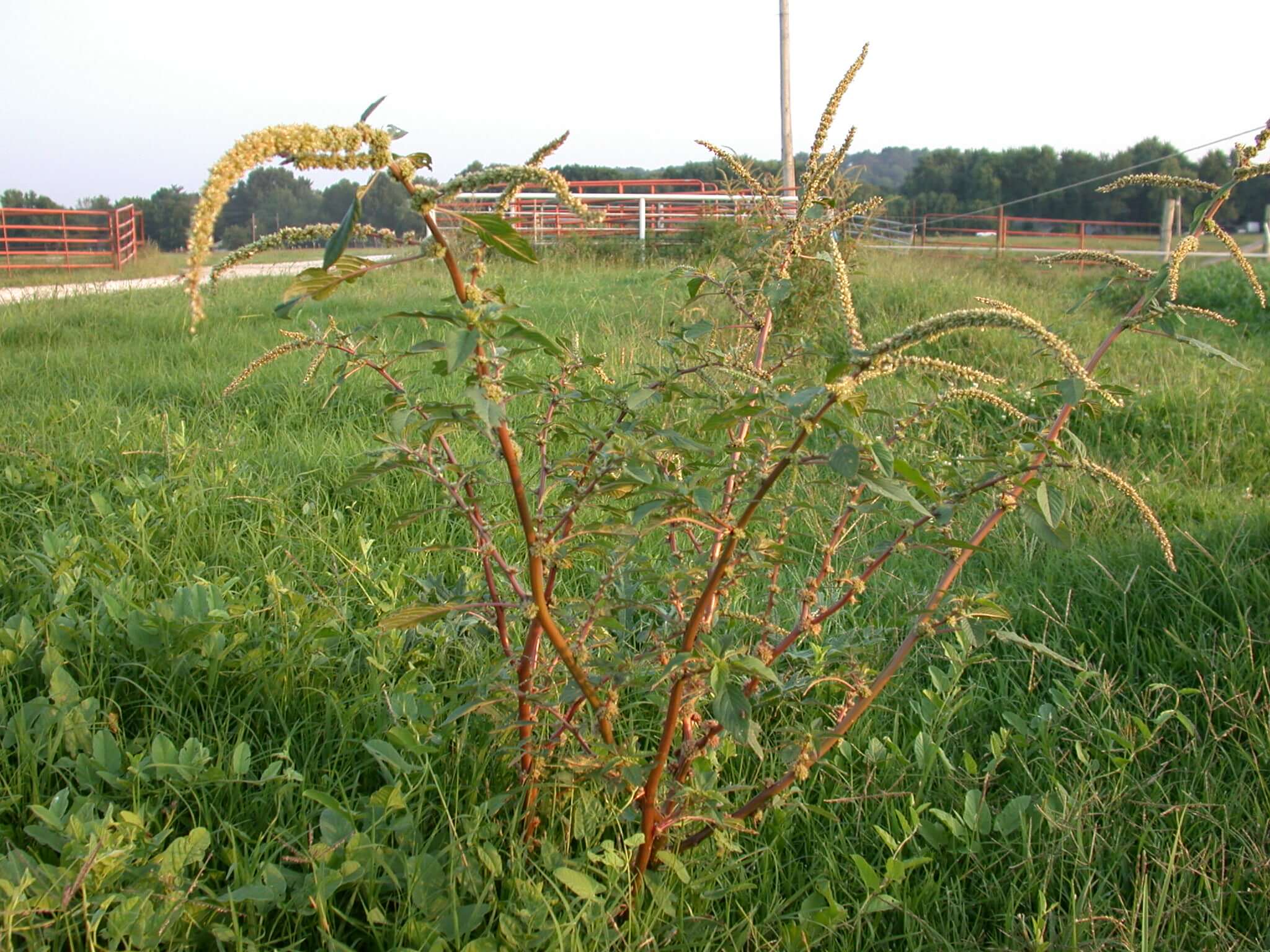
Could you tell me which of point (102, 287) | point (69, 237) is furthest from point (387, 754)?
point (69, 237)

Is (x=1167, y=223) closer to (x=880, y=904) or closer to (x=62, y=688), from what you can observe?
(x=880, y=904)

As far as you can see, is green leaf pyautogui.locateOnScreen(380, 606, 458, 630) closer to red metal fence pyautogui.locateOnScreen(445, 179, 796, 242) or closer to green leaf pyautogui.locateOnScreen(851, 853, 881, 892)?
green leaf pyautogui.locateOnScreen(851, 853, 881, 892)

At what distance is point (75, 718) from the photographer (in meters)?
1.89

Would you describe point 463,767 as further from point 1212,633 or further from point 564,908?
point 1212,633

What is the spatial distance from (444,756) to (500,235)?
1.22 m

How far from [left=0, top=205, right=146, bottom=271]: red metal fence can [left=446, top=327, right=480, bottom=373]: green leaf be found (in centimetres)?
2043

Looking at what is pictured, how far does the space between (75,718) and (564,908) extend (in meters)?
1.10

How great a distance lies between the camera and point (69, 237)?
72.8 feet

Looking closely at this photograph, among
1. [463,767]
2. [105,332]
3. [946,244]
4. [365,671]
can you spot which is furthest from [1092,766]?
[946,244]

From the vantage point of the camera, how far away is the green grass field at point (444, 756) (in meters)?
1.55

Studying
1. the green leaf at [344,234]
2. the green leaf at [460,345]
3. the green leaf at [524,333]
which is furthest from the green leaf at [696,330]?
the green leaf at [344,234]

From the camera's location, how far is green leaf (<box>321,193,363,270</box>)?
0.99 metres

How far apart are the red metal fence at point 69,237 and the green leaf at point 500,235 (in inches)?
806

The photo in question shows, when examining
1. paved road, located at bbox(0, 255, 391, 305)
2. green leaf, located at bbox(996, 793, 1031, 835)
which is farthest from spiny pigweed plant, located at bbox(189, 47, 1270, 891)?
paved road, located at bbox(0, 255, 391, 305)
